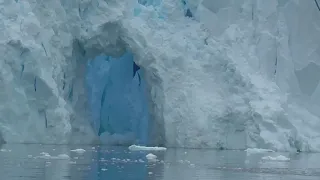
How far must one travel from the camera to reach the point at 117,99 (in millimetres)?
23203

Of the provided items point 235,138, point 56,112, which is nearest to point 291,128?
point 235,138

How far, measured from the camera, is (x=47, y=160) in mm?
12359

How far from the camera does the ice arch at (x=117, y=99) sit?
2270 centimetres

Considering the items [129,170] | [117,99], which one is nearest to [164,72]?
[117,99]

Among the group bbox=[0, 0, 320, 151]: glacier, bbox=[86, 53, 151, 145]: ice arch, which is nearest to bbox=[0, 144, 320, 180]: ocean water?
bbox=[0, 0, 320, 151]: glacier

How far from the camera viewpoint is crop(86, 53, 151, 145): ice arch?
22703 millimetres

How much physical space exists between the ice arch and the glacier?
0.11ft

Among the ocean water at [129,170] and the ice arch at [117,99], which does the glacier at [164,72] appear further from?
the ocean water at [129,170]

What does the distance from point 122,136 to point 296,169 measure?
10587 mm

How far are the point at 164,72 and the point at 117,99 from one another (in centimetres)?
303

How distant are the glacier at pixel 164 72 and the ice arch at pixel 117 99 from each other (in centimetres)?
3

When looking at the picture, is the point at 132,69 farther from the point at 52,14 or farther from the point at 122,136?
the point at 52,14

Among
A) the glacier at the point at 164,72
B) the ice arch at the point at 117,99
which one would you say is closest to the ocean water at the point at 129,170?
the glacier at the point at 164,72

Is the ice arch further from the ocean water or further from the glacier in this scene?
the ocean water
